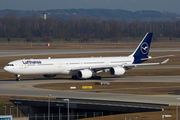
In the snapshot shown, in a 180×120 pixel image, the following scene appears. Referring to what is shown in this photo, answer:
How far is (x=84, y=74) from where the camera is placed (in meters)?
72.8

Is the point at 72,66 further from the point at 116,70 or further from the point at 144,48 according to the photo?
the point at 144,48

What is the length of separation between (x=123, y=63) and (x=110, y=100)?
32065mm

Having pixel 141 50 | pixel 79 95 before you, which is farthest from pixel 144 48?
pixel 79 95

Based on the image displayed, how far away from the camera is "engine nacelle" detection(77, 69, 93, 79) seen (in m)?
72.8

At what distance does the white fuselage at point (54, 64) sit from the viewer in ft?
227

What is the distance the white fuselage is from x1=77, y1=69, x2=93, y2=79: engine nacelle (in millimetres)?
2158

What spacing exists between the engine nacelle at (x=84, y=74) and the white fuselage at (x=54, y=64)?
2158 millimetres

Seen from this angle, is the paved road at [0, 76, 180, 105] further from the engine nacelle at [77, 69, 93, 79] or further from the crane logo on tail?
the crane logo on tail

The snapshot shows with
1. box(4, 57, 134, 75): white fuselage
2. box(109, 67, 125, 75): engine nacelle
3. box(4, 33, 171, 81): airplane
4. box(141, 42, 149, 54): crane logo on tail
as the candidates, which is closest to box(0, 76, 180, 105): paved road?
box(4, 57, 134, 75): white fuselage

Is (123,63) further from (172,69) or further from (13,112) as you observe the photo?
(13,112)

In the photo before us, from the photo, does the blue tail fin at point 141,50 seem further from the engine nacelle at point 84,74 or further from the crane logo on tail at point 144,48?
the engine nacelle at point 84,74

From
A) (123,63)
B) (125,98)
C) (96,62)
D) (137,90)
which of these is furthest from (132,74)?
(125,98)

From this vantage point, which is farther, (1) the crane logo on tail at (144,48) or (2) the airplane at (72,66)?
(1) the crane logo on tail at (144,48)

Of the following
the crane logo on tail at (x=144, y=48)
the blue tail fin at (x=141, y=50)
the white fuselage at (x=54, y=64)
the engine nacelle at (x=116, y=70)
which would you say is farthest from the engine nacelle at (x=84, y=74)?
the crane logo on tail at (x=144, y=48)
